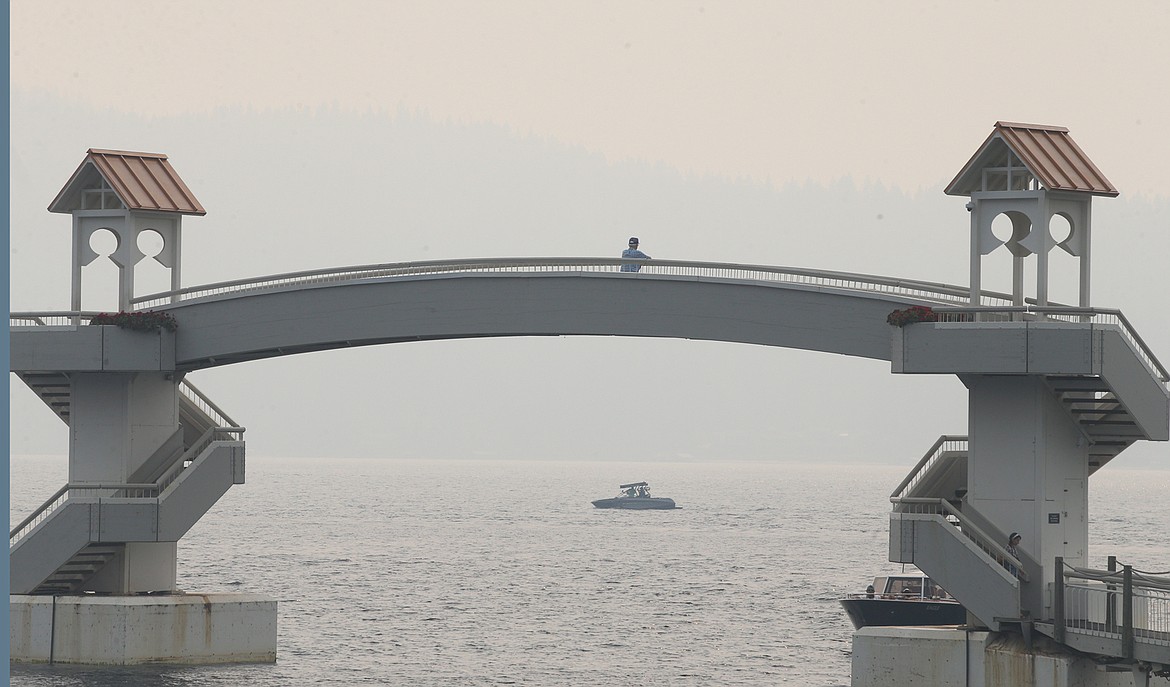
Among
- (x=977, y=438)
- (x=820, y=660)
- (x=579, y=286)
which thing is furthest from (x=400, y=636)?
(x=977, y=438)

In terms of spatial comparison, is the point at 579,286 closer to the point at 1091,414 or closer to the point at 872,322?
the point at 872,322

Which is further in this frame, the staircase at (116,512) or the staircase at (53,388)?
the staircase at (53,388)

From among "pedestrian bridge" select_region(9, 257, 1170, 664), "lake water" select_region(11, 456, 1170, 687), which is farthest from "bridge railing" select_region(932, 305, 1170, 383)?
"lake water" select_region(11, 456, 1170, 687)

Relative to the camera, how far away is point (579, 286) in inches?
1631

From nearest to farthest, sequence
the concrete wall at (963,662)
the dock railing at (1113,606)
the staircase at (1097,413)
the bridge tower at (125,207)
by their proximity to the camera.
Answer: the dock railing at (1113,606) → the concrete wall at (963,662) → the staircase at (1097,413) → the bridge tower at (125,207)

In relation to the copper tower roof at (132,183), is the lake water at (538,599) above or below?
below

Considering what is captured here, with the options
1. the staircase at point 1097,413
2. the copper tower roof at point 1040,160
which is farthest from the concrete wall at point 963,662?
the copper tower roof at point 1040,160

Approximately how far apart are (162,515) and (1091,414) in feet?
78.5

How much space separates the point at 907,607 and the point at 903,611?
0.26 m

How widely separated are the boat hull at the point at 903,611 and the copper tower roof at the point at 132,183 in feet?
100

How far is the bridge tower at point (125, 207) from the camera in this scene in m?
46.0

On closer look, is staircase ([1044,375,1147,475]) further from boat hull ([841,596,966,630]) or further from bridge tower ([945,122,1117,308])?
boat hull ([841,596,966,630])

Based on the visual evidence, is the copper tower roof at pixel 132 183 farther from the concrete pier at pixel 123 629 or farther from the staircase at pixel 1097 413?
the staircase at pixel 1097 413

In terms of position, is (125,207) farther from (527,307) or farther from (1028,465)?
(1028,465)
